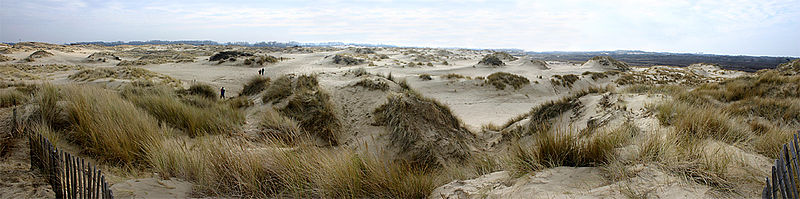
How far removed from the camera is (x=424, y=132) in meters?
6.85

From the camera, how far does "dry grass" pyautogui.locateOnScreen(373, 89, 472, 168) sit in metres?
6.32

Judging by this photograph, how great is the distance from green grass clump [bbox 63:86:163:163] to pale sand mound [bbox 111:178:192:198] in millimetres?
903

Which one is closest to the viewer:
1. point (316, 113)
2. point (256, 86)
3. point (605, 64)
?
point (316, 113)

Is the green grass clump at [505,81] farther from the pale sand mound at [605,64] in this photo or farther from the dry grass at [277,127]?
the pale sand mound at [605,64]

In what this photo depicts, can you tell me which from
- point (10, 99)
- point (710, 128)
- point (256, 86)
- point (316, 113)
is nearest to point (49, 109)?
point (10, 99)

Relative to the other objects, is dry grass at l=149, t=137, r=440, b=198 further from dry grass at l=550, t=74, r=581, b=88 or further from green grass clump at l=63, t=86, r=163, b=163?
dry grass at l=550, t=74, r=581, b=88

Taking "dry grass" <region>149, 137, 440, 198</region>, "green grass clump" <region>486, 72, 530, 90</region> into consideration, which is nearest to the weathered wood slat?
"dry grass" <region>149, 137, 440, 198</region>

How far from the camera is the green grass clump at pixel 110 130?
3871 mm

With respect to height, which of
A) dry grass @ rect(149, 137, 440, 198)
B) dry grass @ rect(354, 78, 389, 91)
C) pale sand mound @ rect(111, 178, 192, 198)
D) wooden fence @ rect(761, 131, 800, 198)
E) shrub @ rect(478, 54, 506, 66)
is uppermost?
shrub @ rect(478, 54, 506, 66)

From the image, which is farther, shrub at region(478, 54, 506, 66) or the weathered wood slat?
shrub at region(478, 54, 506, 66)

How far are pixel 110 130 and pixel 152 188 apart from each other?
6.36ft

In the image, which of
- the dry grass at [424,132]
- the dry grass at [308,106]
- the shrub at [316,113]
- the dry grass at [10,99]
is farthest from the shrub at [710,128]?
the dry grass at [10,99]

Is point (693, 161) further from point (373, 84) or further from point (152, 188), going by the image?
point (373, 84)

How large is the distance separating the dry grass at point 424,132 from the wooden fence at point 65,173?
4364 mm
